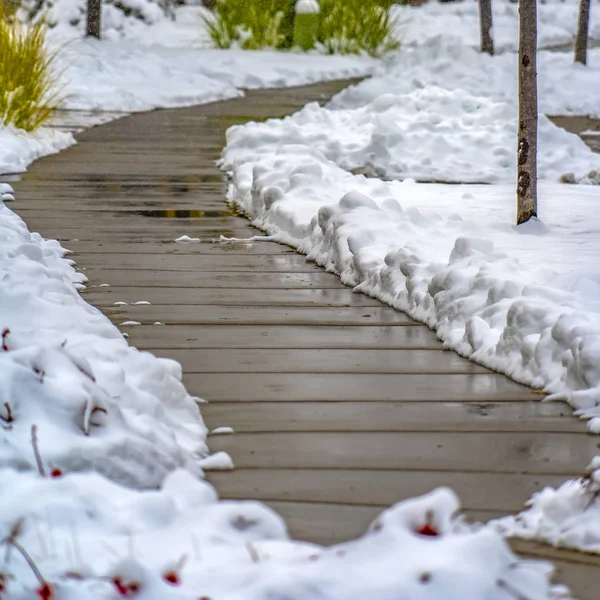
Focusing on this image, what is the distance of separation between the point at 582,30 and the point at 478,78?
2.50 metres

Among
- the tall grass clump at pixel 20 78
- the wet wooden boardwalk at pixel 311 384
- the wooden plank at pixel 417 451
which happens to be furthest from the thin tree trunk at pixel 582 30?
the wooden plank at pixel 417 451

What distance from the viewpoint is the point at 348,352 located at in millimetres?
3012

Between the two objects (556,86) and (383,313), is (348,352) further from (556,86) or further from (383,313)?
(556,86)

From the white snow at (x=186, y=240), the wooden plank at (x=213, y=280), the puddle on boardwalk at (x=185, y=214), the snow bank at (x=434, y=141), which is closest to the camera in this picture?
the wooden plank at (x=213, y=280)

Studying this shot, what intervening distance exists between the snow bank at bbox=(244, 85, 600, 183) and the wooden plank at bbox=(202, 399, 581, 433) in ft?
13.2

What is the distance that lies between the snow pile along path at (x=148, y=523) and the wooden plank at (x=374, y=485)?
A: 0.36ft

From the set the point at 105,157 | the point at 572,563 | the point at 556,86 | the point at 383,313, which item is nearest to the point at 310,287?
the point at 383,313

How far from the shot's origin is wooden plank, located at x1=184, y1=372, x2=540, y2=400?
2639 millimetres

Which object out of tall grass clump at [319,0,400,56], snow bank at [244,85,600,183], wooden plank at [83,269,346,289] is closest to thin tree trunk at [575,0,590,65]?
tall grass clump at [319,0,400,56]

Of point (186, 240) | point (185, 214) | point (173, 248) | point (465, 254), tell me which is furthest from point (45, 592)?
point (185, 214)

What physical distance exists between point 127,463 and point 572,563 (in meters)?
0.82

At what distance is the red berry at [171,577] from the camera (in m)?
1.60

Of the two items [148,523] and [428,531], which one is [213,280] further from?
[428,531]

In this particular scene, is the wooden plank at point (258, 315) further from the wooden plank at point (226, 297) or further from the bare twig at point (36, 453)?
the bare twig at point (36, 453)
